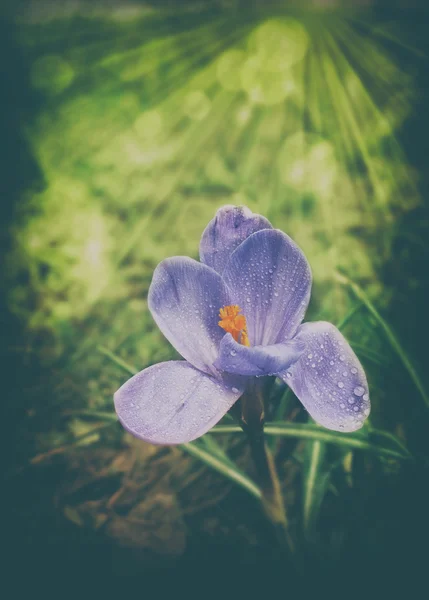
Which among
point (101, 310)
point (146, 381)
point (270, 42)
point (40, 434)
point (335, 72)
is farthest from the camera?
point (270, 42)

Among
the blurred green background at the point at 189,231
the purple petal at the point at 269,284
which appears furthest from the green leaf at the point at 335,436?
the purple petal at the point at 269,284

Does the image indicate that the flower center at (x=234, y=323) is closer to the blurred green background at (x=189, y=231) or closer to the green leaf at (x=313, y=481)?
the blurred green background at (x=189, y=231)

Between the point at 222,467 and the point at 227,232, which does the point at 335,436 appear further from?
the point at 227,232

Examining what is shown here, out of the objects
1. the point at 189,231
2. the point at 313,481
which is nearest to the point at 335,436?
the point at 313,481

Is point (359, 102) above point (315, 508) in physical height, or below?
above

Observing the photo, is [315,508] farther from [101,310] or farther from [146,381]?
[101,310]

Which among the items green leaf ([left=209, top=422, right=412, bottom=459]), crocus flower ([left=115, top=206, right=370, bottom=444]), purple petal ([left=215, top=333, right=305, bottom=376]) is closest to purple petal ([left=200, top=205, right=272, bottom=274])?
crocus flower ([left=115, top=206, right=370, bottom=444])

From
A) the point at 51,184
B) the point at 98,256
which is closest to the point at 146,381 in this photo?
the point at 98,256

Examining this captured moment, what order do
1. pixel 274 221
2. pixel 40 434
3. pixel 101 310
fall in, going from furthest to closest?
1. pixel 274 221
2. pixel 101 310
3. pixel 40 434
